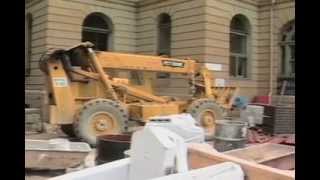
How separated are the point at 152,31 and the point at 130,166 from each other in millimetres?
16102

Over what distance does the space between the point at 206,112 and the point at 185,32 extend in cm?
699

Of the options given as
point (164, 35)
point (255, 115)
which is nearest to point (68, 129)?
point (255, 115)

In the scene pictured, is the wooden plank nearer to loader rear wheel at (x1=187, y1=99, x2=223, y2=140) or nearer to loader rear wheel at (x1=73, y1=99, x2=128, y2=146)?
loader rear wheel at (x1=73, y1=99, x2=128, y2=146)

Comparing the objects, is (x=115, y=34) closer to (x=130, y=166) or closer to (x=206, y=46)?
(x=206, y=46)

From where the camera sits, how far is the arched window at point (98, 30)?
1841 cm

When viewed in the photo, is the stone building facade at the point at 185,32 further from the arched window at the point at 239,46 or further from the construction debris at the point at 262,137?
the construction debris at the point at 262,137

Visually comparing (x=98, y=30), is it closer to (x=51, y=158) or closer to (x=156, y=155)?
(x=51, y=158)

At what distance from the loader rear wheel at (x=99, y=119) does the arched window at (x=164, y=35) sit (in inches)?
385

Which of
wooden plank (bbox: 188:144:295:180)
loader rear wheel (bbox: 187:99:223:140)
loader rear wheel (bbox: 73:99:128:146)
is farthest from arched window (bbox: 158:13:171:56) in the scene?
wooden plank (bbox: 188:144:295:180)

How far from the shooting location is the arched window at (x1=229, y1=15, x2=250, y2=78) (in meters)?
18.8

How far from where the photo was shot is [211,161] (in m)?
3.20
